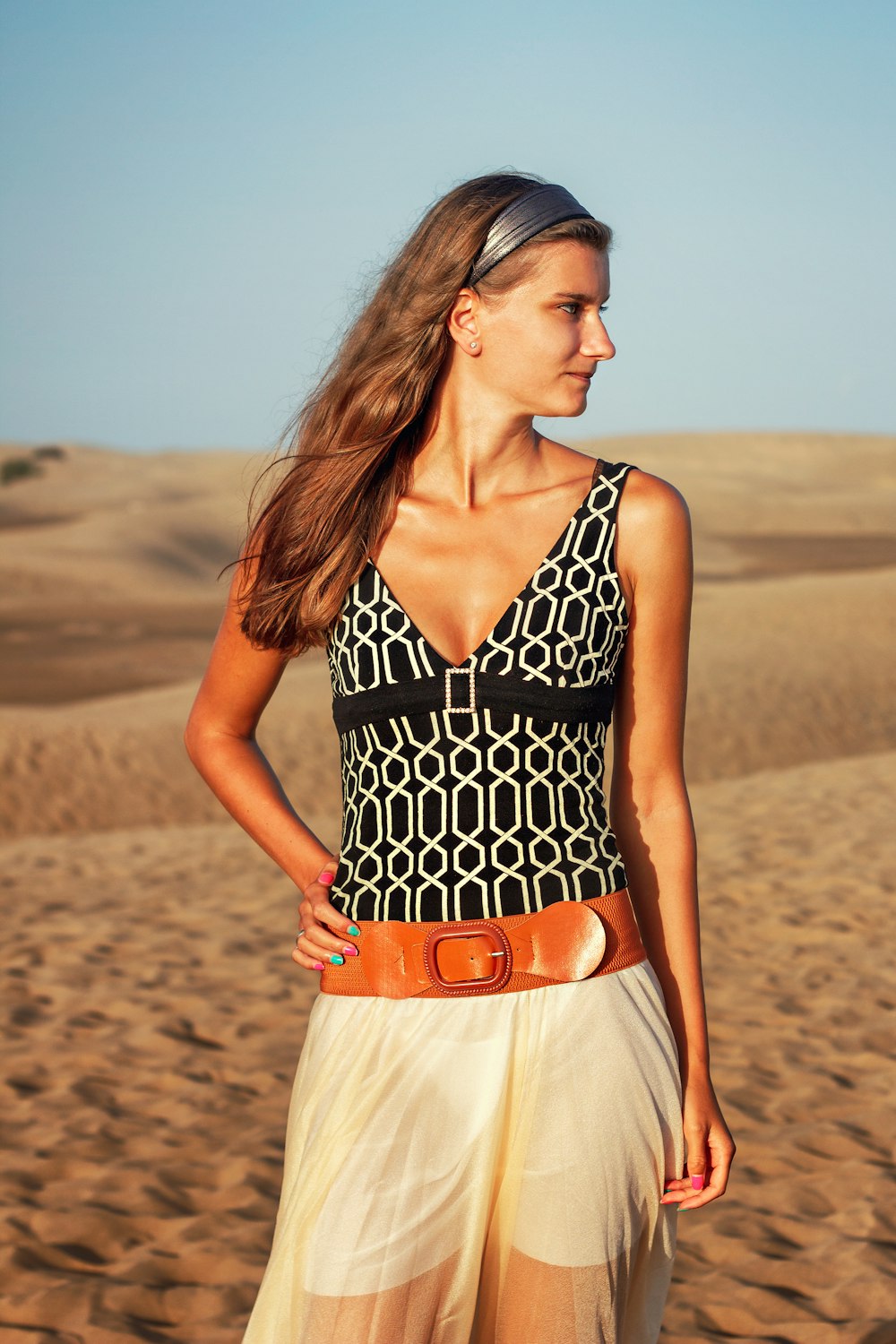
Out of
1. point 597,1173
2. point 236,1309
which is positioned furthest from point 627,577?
point 236,1309

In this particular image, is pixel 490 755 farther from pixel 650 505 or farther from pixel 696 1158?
pixel 696 1158

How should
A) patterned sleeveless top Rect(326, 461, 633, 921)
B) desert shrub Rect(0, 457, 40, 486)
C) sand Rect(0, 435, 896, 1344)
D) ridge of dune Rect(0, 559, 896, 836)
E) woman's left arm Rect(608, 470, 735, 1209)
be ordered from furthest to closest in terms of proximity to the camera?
desert shrub Rect(0, 457, 40, 486) < ridge of dune Rect(0, 559, 896, 836) < sand Rect(0, 435, 896, 1344) < woman's left arm Rect(608, 470, 735, 1209) < patterned sleeveless top Rect(326, 461, 633, 921)

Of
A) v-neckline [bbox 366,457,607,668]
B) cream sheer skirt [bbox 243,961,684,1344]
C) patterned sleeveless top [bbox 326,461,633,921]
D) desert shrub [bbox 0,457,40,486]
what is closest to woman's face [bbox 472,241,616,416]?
v-neckline [bbox 366,457,607,668]

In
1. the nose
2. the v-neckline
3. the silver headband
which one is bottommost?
the v-neckline

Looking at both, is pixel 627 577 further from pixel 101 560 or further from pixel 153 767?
pixel 101 560

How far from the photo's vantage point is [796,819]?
10.8m

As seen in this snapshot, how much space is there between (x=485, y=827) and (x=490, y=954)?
0.18 metres

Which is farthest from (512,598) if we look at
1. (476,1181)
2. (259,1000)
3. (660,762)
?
(259,1000)

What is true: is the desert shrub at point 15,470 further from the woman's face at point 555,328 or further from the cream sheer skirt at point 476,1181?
the cream sheer skirt at point 476,1181

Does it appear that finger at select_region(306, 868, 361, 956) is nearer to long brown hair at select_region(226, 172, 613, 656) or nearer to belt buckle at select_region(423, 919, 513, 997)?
belt buckle at select_region(423, 919, 513, 997)

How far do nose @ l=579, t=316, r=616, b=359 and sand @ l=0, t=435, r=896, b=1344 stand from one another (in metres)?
0.61

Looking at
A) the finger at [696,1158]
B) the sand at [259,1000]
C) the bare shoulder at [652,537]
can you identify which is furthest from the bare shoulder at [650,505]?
the finger at [696,1158]

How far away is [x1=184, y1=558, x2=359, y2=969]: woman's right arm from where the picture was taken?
7.27ft

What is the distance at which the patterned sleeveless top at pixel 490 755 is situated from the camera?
1.90 m
